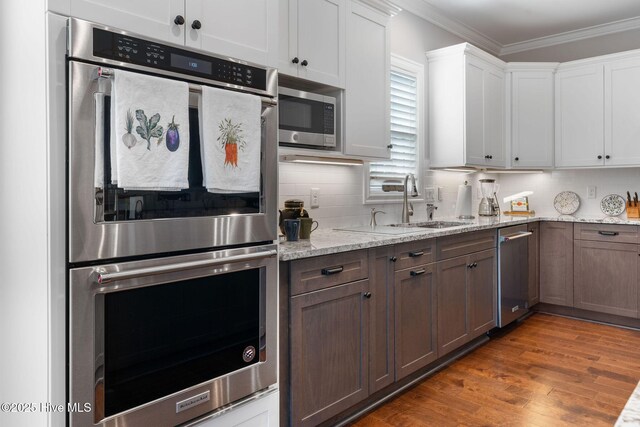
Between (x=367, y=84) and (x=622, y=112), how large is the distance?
276 centimetres

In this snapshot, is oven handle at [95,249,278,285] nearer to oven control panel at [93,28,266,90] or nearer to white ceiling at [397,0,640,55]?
oven control panel at [93,28,266,90]

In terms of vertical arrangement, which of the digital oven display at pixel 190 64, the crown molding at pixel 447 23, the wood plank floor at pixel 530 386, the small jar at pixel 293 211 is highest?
the crown molding at pixel 447 23

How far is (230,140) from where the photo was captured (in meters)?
1.54

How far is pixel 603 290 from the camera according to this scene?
403 cm

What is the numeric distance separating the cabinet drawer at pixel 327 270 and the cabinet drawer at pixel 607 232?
2.77 meters

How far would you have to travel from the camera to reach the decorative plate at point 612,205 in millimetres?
4359

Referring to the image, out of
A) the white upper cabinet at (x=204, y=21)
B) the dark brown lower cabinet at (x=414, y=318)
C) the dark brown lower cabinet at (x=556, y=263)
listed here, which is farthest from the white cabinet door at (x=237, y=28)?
the dark brown lower cabinet at (x=556, y=263)

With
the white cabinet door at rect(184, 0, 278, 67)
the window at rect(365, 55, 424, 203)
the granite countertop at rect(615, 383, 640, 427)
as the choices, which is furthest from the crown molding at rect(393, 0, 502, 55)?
the granite countertop at rect(615, 383, 640, 427)

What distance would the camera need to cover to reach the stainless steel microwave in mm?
2348

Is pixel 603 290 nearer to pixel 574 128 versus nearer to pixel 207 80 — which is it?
pixel 574 128

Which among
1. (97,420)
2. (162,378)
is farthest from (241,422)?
(97,420)

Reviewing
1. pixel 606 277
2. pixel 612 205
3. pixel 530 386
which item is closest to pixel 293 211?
pixel 530 386

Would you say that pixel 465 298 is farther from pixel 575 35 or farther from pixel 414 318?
pixel 575 35

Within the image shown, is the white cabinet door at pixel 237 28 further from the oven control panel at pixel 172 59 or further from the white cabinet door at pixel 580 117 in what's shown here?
the white cabinet door at pixel 580 117
